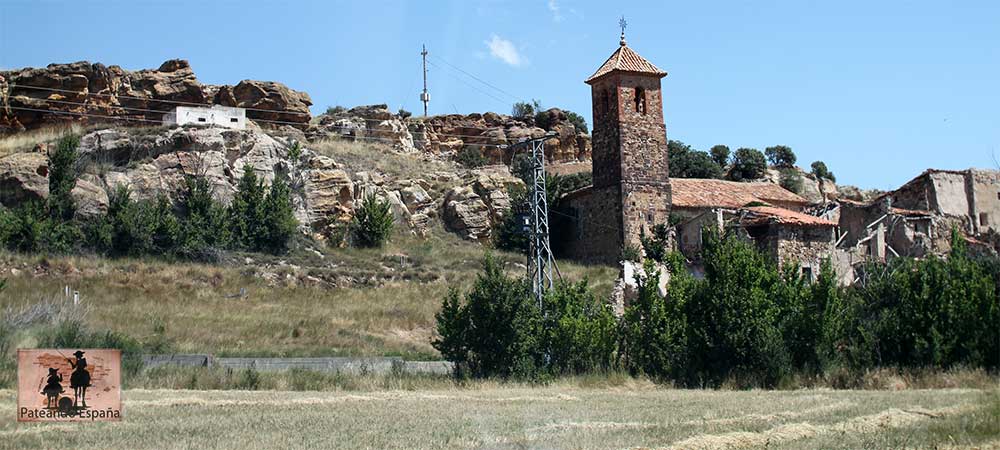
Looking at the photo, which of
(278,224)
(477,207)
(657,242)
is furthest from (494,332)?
(477,207)

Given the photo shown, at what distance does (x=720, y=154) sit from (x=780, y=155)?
4514mm

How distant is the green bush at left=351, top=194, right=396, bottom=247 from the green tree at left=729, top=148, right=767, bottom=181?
95.8 ft

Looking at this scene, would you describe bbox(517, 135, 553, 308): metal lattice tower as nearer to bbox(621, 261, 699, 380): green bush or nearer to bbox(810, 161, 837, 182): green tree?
bbox(621, 261, 699, 380): green bush

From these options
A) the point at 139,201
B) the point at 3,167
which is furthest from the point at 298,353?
the point at 3,167

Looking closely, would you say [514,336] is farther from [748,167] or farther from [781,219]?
[748,167]

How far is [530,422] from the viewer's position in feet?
48.4

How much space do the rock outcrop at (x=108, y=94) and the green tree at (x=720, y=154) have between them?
33613 mm

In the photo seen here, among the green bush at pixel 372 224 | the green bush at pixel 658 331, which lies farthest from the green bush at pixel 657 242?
the green bush at pixel 658 331

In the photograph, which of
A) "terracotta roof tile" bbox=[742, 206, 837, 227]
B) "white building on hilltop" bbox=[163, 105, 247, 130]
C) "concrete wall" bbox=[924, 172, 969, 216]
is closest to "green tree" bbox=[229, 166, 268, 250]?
"white building on hilltop" bbox=[163, 105, 247, 130]

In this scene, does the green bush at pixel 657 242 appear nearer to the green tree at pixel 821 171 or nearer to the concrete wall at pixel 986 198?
the concrete wall at pixel 986 198

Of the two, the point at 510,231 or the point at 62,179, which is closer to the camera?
the point at 62,179

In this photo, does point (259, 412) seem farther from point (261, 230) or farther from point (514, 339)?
point (261, 230)

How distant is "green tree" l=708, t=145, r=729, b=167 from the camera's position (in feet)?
249

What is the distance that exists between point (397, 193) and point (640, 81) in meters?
14.7
